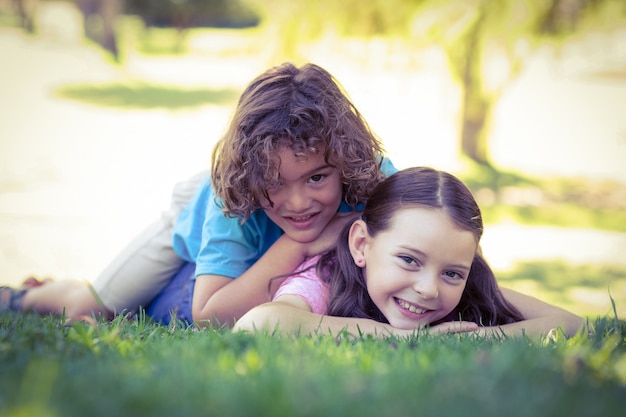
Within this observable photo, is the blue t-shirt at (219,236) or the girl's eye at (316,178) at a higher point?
the girl's eye at (316,178)

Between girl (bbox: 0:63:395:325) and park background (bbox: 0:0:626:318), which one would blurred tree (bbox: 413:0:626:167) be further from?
girl (bbox: 0:63:395:325)

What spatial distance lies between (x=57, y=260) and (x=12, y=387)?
327 inches

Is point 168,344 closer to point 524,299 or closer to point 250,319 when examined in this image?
point 250,319

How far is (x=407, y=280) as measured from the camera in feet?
11.6

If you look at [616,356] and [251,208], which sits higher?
[251,208]

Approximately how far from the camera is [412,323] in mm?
3592

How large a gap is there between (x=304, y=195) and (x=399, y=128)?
13719 millimetres

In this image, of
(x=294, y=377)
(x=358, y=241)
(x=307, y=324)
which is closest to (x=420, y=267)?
(x=358, y=241)

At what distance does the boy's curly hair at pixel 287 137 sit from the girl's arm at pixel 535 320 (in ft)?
3.32

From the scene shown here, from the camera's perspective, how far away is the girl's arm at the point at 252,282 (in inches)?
160

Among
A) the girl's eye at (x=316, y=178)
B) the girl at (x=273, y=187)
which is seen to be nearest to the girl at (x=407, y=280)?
the girl at (x=273, y=187)

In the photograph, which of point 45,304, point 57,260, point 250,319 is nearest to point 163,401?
point 250,319

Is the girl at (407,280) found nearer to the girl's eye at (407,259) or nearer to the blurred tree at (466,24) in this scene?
the girl's eye at (407,259)

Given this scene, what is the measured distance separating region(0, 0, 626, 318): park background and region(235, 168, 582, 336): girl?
6.56 feet
